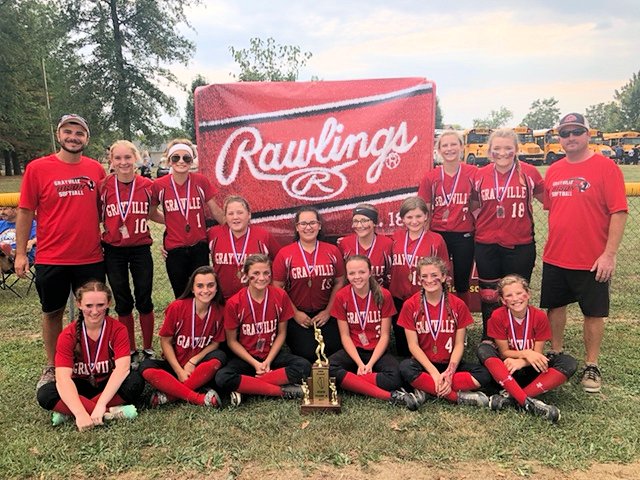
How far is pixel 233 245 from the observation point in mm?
4336

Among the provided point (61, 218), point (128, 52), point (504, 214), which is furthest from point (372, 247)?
point (128, 52)

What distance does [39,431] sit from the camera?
10.7 feet

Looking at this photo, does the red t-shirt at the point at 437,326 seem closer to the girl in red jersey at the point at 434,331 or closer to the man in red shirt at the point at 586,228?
the girl in red jersey at the point at 434,331

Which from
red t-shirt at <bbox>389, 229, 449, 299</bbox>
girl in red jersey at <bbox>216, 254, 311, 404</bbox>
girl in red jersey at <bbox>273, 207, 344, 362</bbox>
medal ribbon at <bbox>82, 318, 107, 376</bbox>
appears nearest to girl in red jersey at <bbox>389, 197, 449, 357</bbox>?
red t-shirt at <bbox>389, 229, 449, 299</bbox>

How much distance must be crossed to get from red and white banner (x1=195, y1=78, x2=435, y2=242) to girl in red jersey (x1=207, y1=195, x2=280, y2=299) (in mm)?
711

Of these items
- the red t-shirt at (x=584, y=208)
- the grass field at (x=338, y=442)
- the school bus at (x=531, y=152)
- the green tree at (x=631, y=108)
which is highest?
the green tree at (x=631, y=108)

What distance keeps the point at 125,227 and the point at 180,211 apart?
0.47 m

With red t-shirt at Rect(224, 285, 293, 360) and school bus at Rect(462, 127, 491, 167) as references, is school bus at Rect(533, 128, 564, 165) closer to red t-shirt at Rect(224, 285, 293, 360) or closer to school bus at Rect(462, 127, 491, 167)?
school bus at Rect(462, 127, 491, 167)

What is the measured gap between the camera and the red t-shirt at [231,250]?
4.33 metres

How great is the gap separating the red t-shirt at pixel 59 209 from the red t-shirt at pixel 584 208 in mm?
3742

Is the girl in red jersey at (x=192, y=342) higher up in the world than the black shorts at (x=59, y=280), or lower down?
lower down

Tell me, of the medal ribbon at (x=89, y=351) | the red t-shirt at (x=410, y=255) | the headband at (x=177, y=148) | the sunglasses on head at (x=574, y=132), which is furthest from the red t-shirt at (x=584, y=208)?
the medal ribbon at (x=89, y=351)

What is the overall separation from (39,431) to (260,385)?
1.47 metres

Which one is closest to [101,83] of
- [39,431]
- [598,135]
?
[39,431]
